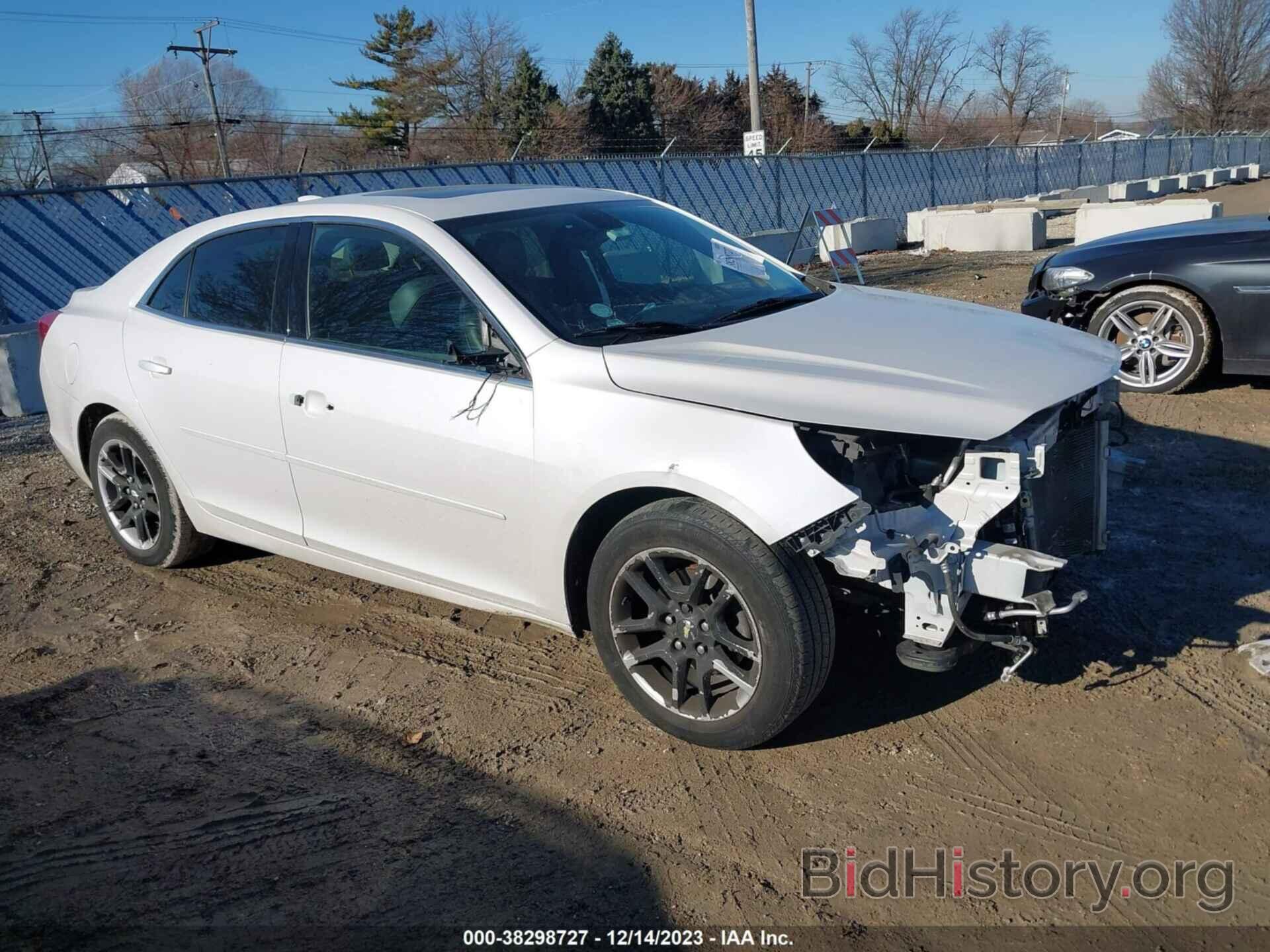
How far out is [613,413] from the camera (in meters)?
3.28

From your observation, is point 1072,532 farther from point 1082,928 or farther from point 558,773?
point 558,773

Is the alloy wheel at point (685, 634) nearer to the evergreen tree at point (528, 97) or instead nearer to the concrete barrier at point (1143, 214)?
the concrete barrier at point (1143, 214)

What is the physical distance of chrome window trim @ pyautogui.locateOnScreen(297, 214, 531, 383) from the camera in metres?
3.55

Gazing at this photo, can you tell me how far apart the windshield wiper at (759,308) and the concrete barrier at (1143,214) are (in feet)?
44.4

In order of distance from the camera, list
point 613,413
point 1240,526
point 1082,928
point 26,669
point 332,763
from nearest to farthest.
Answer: point 1082,928, point 613,413, point 332,763, point 26,669, point 1240,526

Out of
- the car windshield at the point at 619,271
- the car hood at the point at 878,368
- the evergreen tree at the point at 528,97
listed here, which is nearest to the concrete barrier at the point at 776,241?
the car windshield at the point at 619,271

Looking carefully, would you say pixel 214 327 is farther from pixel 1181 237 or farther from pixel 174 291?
pixel 1181 237

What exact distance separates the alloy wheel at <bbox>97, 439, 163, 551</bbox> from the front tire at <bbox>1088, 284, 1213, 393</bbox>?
19.2 feet

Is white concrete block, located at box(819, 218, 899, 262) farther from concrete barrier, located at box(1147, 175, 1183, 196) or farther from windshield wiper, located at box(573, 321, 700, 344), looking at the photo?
windshield wiper, located at box(573, 321, 700, 344)

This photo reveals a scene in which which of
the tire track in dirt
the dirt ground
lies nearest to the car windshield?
the dirt ground

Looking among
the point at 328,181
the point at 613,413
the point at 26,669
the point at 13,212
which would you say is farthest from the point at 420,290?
the point at 328,181

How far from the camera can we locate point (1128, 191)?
2956cm

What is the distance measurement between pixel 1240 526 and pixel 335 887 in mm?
4318

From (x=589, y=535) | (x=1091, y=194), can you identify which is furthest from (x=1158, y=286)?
(x=1091, y=194)
